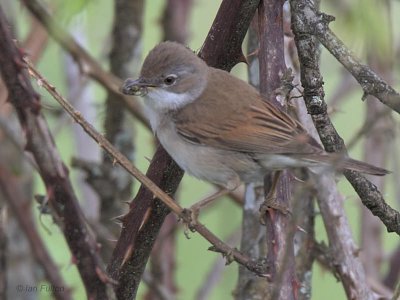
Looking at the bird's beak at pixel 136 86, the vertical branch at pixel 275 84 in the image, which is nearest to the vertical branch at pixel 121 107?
the bird's beak at pixel 136 86

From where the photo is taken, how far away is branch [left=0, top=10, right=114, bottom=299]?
226 cm

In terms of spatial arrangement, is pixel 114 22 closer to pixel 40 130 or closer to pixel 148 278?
pixel 148 278

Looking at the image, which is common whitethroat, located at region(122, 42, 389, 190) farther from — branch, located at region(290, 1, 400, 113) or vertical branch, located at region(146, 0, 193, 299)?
vertical branch, located at region(146, 0, 193, 299)

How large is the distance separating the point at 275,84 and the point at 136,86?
3.61ft

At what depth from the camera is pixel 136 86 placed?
3.76 m

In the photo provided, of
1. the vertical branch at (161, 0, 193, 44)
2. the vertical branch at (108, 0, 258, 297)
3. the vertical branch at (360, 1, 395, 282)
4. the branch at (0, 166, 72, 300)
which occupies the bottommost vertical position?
the branch at (0, 166, 72, 300)

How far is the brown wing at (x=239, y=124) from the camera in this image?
3445mm

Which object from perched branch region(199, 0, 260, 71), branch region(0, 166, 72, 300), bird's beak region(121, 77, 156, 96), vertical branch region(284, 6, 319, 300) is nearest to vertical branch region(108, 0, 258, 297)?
perched branch region(199, 0, 260, 71)

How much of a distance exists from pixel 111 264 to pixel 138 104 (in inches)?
79.3

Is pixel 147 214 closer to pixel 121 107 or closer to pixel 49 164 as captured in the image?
pixel 49 164

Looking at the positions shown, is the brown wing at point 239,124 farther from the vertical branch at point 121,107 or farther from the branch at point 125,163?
the vertical branch at point 121,107

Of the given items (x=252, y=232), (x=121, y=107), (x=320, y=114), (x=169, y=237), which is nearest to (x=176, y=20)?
(x=121, y=107)

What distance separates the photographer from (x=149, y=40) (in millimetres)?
9211

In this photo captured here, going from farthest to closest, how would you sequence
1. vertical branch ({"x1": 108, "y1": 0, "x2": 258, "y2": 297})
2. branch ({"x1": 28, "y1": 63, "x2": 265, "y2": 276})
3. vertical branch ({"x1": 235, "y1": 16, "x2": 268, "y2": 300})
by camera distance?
vertical branch ({"x1": 235, "y1": 16, "x2": 268, "y2": 300}) < vertical branch ({"x1": 108, "y1": 0, "x2": 258, "y2": 297}) < branch ({"x1": 28, "y1": 63, "x2": 265, "y2": 276})
